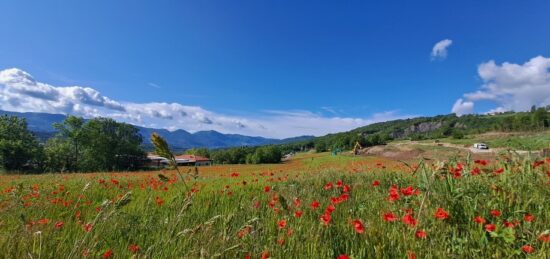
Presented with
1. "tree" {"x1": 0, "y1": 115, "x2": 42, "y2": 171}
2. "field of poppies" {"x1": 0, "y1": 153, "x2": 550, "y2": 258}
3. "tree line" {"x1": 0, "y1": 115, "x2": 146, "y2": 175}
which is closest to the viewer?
"field of poppies" {"x1": 0, "y1": 153, "x2": 550, "y2": 258}

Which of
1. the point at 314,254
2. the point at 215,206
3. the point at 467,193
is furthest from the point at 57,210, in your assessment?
the point at 467,193

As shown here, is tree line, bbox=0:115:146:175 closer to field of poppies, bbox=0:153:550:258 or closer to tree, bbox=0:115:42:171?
tree, bbox=0:115:42:171

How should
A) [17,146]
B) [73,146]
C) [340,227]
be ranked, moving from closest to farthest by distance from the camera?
[340,227] → [17,146] → [73,146]

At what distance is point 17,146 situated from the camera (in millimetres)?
58812

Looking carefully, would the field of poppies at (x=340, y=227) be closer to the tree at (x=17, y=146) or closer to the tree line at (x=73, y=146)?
the tree line at (x=73, y=146)

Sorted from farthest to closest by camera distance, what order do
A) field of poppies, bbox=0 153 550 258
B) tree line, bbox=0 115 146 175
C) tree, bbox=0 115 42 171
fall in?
1. tree line, bbox=0 115 146 175
2. tree, bbox=0 115 42 171
3. field of poppies, bbox=0 153 550 258

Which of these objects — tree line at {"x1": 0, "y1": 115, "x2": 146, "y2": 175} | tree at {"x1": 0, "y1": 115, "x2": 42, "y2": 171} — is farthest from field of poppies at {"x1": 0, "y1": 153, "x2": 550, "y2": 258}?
tree at {"x1": 0, "y1": 115, "x2": 42, "y2": 171}

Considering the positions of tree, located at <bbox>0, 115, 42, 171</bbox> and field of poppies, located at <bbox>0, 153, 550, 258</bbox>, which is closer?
field of poppies, located at <bbox>0, 153, 550, 258</bbox>

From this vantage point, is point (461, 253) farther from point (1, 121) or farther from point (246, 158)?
point (246, 158)

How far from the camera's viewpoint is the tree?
192ft

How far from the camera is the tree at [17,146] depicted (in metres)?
58.6

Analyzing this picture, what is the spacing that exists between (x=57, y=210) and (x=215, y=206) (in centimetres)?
227

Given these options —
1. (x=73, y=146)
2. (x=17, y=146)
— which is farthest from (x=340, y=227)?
(x=73, y=146)

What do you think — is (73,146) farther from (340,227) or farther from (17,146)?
(340,227)
